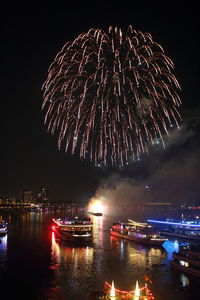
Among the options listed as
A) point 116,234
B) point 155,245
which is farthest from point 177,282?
point 116,234

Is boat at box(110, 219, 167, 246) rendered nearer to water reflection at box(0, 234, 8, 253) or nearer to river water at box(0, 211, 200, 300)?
river water at box(0, 211, 200, 300)

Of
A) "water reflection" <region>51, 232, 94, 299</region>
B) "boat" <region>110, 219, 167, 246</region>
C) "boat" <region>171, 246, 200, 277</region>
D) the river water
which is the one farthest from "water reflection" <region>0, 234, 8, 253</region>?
"boat" <region>171, 246, 200, 277</region>

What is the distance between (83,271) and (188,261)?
1256 cm

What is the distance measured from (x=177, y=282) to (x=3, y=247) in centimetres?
3523

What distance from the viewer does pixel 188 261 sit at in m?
37.7

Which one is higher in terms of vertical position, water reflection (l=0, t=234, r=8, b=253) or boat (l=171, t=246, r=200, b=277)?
boat (l=171, t=246, r=200, b=277)

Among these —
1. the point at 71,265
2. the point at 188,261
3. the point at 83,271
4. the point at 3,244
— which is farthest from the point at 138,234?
the point at 83,271

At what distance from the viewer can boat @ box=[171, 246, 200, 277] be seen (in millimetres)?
35412

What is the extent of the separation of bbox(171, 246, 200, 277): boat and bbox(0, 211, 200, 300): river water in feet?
2.69

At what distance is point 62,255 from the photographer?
48906mm

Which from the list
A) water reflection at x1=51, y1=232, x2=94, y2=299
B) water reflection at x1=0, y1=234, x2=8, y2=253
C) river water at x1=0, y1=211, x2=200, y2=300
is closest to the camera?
river water at x1=0, y1=211, x2=200, y2=300

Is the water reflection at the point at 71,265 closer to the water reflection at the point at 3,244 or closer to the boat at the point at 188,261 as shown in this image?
the water reflection at the point at 3,244

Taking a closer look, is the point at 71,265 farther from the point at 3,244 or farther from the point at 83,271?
the point at 3,244

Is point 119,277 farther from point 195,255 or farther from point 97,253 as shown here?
point 97,253
